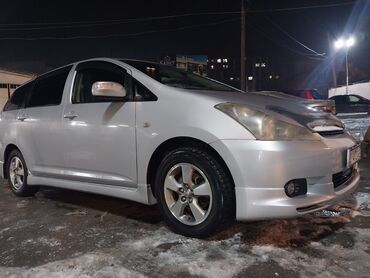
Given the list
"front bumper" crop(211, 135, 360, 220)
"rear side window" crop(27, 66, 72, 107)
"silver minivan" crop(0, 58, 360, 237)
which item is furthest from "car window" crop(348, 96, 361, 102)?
"front bumper" crop(211, 135, 360, 220)

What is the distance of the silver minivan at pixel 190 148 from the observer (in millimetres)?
2850

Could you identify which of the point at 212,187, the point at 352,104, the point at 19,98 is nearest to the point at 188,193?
the point at 212,187

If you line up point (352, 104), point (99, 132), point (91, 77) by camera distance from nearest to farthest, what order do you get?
point (99, 132), point (91, 77), point (352, 104)

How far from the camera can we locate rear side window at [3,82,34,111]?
5055 mm

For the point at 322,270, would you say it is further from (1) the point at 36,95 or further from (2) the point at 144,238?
(1) the point at 36,95

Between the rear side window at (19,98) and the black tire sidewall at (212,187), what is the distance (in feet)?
8.84

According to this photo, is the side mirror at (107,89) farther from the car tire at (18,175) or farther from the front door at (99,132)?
the car tire at (18,175)

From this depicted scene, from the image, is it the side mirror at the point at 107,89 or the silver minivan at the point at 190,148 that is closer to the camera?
the silver minivan at the point at 190,148

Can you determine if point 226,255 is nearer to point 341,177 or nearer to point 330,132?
point 341,177

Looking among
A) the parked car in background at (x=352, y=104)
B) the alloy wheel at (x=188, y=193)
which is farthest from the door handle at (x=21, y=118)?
the parked car in background at (x=352, y=104)

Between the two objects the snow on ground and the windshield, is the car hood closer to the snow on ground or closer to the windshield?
the windshield

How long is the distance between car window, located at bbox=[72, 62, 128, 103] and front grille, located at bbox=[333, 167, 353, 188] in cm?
211

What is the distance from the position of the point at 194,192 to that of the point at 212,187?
20cm

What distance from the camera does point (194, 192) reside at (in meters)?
3.12
